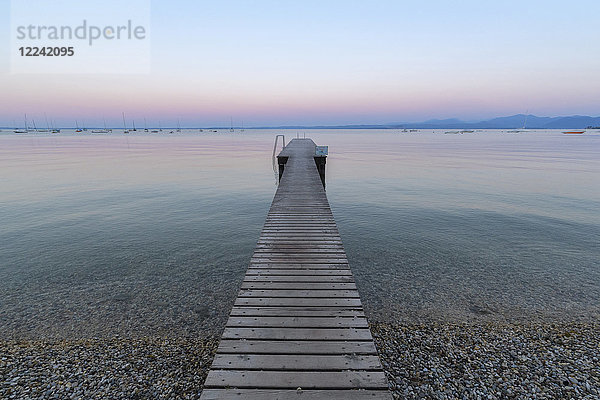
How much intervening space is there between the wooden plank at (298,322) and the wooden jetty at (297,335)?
0.01 meters

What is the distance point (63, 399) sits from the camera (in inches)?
187

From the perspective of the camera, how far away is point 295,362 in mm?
3857

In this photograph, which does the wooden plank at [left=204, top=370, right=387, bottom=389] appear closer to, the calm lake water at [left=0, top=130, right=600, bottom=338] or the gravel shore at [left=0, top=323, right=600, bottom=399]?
the gravel shore at [left=0, top=323, right=600, bottom=399]

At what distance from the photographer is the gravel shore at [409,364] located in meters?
4.92

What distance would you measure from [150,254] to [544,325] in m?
11.8

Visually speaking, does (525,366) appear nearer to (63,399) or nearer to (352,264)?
(352,264)

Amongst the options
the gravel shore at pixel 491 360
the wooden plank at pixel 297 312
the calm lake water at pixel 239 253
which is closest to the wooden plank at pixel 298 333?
the wooden plank at pixel 297 312

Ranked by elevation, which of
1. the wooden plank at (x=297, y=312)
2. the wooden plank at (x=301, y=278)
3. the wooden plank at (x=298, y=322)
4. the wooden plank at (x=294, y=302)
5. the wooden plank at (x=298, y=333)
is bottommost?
the wooden plank at (x=298, y=333)

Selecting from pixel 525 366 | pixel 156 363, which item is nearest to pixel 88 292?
pixel 156 363

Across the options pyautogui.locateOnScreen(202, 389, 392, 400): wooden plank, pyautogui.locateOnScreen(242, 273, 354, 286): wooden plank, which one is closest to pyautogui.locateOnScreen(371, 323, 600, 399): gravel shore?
pyautogui.locateOnScreen(242, 273, 354, 286): wooden plank

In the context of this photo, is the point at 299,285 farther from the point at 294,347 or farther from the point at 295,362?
the point at 295,362

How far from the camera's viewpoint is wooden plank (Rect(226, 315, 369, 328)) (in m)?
4.54

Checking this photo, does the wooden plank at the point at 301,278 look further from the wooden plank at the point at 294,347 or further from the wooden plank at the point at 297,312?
the wooden plank at the point at 294,347

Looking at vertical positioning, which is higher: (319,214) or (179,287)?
(319,214)
